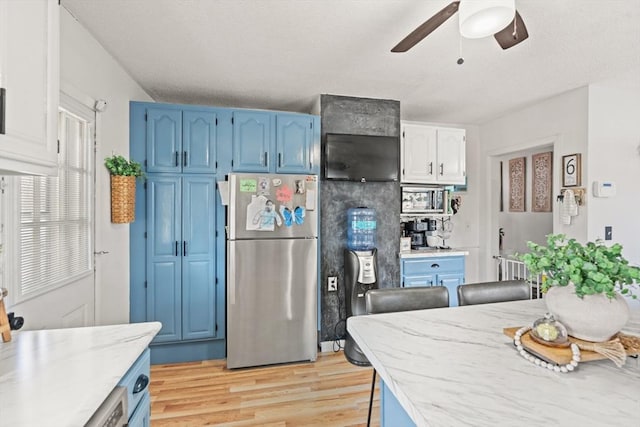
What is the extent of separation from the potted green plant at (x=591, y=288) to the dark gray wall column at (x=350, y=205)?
211 centimetres

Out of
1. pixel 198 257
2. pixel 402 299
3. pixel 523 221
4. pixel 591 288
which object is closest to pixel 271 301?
pixel 198 257

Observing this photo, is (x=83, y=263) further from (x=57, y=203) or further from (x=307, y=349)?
(x=307, y=349)

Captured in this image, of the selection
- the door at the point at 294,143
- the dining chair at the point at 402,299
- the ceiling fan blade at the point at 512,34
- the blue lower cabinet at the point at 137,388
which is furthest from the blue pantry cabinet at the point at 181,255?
the ceiling fan blade at the point at 512,34

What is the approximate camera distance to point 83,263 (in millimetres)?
1968

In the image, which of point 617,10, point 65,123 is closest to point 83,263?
point 65,123

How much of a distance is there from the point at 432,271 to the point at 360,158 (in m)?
1.50

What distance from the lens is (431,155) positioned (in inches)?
135

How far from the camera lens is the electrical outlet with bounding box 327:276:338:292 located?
10.0 feet

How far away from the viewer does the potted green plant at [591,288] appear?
100 cm

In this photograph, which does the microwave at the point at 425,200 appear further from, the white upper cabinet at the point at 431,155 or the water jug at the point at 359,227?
the water jug at the point at 359,227

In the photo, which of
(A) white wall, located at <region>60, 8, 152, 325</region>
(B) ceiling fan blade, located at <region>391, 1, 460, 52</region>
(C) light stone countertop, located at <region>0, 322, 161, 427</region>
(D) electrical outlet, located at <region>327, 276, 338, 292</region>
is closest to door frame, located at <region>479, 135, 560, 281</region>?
(D) electrical outlet, located at <region>327, 276, 338, 292</region>

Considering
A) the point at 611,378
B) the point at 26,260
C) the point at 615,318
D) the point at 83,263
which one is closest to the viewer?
the point at 611,378

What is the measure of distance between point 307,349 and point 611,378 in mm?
2220

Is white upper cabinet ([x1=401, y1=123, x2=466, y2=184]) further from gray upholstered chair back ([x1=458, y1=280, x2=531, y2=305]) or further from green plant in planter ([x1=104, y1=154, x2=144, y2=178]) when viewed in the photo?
green plant in planter ([x1=104, y1=154, x2=144, y2=178])
